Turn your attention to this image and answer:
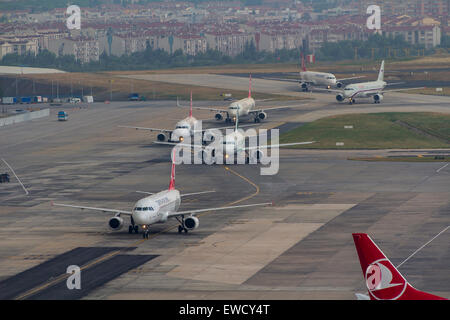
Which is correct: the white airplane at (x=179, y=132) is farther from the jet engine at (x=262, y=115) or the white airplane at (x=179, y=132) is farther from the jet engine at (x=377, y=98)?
the jet engine at (x=377, y=98)

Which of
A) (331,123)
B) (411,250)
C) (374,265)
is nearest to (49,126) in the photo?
(331,123)

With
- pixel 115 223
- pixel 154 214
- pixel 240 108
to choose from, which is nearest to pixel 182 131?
pixel 240 108

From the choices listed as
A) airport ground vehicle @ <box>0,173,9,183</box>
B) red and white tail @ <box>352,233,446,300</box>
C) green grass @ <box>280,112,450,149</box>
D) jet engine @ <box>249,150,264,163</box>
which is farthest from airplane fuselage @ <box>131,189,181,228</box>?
green grass @ <box>280,112,450,149</box>

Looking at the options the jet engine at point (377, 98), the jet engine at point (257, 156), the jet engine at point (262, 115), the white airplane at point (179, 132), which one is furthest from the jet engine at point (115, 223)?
the jet engine at point (377, 98)

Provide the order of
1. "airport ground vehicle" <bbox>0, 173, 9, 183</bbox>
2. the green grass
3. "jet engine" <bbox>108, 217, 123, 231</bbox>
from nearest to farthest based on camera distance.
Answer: "jet engine" <bbox>108, 217, 123, 231</bbox>, "airport ground vehicle" <bbox>0, 173, 9, 183</bbox>, the green grass

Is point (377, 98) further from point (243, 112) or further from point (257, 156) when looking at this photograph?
point (257, 156)

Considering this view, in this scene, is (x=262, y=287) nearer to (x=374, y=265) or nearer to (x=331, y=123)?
(x=374, y=265)

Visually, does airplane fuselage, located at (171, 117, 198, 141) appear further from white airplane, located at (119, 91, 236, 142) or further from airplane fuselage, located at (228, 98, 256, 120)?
airplane fuselage, located at (228, 98, 256, 120)
